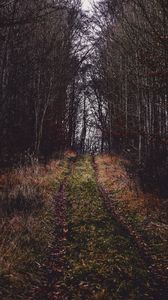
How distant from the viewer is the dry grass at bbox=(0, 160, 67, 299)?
6.82 meters

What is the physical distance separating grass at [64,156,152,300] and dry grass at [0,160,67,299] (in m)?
0.63

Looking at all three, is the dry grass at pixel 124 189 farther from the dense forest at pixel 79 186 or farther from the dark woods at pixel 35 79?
the dark woods at pixel 35 79

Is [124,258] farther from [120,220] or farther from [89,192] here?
[89,192]

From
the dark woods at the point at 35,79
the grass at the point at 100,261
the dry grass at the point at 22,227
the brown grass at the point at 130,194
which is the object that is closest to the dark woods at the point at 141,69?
the brown grass at the point at 130,194

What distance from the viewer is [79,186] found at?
16.2 m

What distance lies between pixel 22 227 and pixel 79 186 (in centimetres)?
721

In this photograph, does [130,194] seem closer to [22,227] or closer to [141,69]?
[141,69]

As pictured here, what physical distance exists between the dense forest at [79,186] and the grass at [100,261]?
2cm

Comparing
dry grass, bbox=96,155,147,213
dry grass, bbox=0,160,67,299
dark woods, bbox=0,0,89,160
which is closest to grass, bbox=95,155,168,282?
dry grass, bbox=96,155,147,213

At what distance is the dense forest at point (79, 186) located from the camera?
23.1 ft

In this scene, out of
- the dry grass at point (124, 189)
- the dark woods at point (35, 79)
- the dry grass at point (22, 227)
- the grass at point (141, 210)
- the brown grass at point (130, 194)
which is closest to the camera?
the dry grass at point (22, 227)

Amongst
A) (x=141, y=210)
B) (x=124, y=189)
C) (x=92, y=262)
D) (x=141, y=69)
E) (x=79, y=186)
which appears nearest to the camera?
(x=92, y=262)

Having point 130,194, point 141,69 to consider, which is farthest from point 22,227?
point 141,69

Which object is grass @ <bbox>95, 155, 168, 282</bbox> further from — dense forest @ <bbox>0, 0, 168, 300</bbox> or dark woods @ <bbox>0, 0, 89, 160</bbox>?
dark woods @ <bbox>0, 0, 89, 160</bbox>
